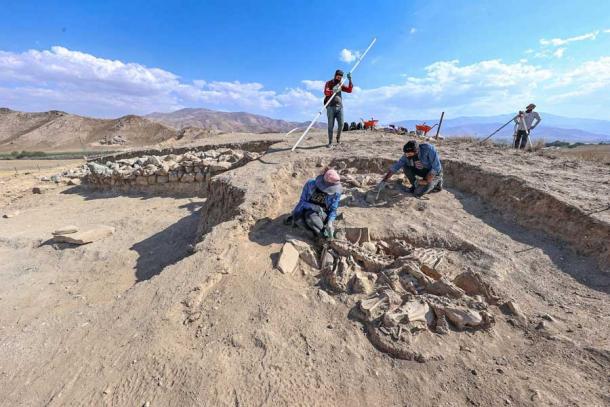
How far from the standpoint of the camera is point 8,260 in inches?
225

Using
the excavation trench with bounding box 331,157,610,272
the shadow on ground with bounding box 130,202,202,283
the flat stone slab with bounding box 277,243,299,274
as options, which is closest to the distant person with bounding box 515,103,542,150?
the excavation trench with bounding box 331,157,610,272

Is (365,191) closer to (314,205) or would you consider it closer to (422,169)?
(422,169)

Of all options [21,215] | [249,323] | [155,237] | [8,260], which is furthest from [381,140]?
[21,215]

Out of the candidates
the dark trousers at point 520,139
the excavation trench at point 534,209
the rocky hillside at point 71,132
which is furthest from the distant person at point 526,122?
the rocky hillside at point 71,132

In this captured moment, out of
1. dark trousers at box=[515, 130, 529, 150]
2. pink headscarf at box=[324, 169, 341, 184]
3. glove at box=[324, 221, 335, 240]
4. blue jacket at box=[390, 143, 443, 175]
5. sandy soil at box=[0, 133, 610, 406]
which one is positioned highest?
dark trousers at box=[515, 130, 529, 150]

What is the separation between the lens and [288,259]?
3449mm

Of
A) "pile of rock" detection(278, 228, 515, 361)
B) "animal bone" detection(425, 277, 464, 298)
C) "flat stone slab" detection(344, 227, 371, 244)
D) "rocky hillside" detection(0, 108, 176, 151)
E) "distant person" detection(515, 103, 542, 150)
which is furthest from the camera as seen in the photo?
"rocky hillside" detection(0, 108, 176, 151)

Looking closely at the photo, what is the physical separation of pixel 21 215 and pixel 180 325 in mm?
8563

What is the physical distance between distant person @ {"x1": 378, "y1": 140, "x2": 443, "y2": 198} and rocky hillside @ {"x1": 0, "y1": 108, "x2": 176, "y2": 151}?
29.0 meters

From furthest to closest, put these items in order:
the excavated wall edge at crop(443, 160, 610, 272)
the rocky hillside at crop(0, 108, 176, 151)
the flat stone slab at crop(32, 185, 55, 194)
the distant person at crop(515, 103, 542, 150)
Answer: the rocky hillside at crop(0, 108, 176, 151) < the flat stone slab at crop(32, 185, 55, 194) < the distant person at crop(515, 103, 542, 150) < the excavated wall edge at crop(443, 160, 610, 272)

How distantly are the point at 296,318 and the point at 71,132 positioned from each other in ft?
135

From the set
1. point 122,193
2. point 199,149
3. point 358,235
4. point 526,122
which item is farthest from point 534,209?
point 122,193

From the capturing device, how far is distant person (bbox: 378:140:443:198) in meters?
4.70

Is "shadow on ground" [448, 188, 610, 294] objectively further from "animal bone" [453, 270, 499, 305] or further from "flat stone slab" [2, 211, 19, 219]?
"flat stone slab" [2, 211, 19, 219]
